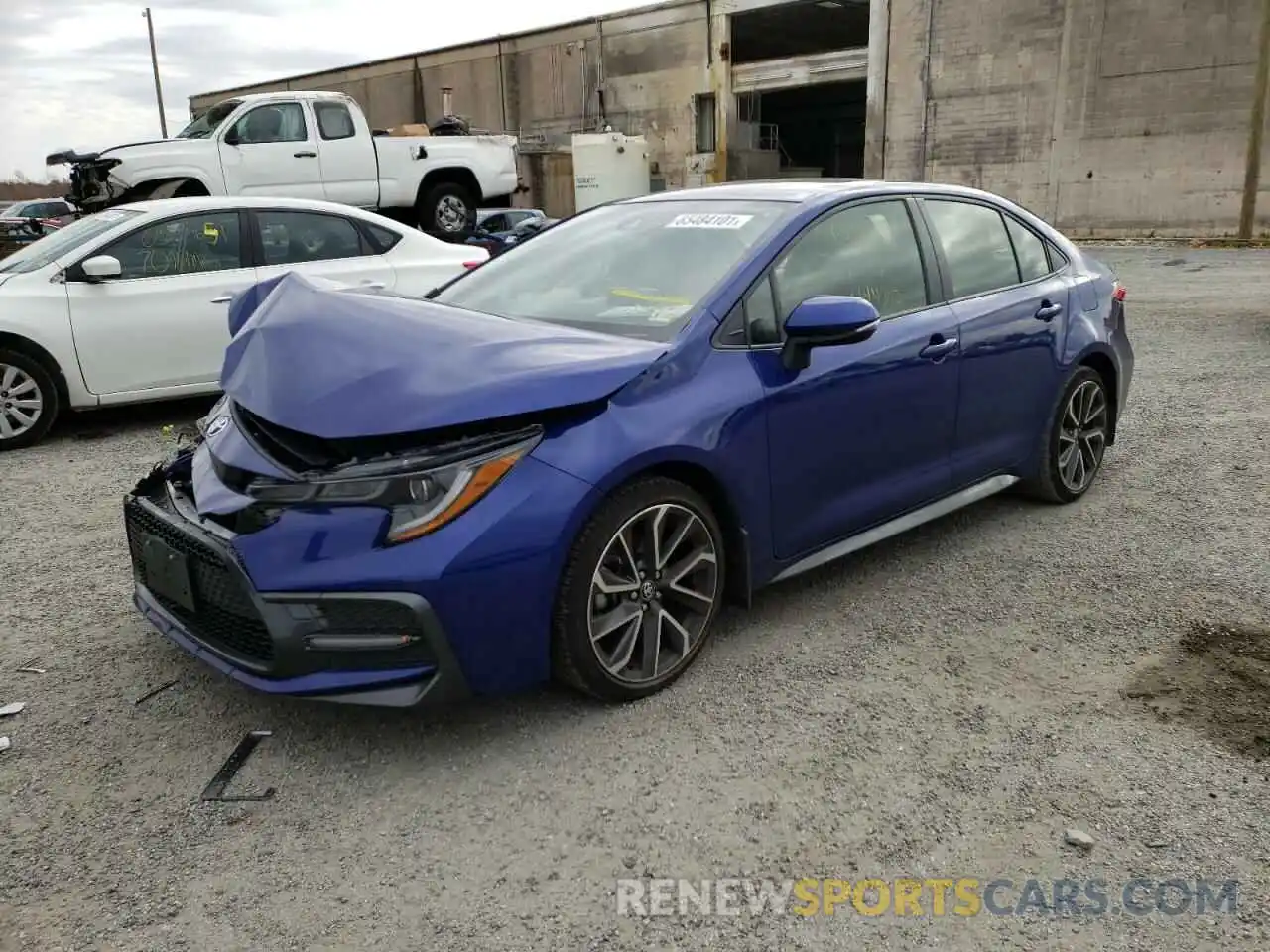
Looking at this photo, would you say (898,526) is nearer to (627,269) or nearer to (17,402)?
(627,269)

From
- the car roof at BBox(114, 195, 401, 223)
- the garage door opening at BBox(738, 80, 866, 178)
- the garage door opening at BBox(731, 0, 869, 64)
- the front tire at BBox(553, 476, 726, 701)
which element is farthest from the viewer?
the garage door opening at BBox(738, 80, 866, 178)

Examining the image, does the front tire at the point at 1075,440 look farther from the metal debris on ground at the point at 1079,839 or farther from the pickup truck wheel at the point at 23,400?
the pickup truck wheel at the point at 23,400

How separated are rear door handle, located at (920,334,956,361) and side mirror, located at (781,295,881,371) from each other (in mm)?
651

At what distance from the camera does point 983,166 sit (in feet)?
88.3

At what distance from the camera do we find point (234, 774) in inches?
109

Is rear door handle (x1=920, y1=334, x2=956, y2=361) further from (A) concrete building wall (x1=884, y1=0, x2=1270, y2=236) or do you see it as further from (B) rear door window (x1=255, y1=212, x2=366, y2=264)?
(A) concrete building wall (x1=884, y1=0, x2=1270, y2=236)

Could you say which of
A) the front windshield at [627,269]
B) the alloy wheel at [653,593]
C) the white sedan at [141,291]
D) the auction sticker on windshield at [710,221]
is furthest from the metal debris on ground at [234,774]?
the white sedan at [141,291]

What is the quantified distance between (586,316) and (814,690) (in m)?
1.48

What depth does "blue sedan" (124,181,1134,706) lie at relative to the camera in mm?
2654

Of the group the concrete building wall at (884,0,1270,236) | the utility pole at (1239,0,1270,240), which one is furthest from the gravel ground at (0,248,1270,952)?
the concrete building wall at (884,0,1270,236)

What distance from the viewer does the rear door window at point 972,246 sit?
13.7 feet

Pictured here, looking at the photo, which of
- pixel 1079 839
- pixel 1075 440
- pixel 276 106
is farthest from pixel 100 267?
pixel 276 106

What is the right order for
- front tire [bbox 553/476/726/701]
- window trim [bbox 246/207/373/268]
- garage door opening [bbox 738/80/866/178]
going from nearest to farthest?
1. front tire [bbox 553/476/726/701]
2. window trim [bbox 246/207/373/268]
3. garage door opening [bbox 738/80/866/178]

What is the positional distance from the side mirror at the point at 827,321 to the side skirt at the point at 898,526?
797 mm
